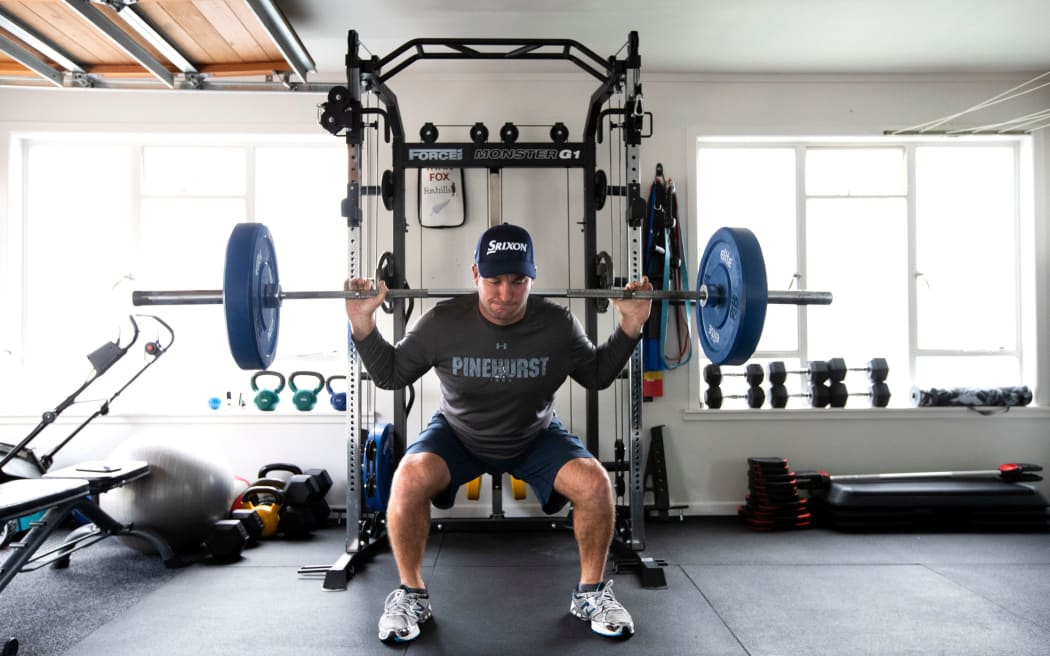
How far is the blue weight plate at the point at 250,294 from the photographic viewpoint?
2.10 meters

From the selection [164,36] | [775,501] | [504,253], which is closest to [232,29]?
[164,36]

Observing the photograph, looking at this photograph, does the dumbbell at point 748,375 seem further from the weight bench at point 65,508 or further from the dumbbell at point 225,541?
the weight bench at point 65,508

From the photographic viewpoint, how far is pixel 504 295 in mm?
2248

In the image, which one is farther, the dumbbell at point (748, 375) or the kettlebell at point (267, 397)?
the dumbbell at point (748, 375)

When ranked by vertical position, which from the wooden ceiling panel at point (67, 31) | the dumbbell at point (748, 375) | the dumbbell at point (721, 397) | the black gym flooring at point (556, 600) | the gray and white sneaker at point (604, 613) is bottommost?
the black gym flooring at point (556, 600)

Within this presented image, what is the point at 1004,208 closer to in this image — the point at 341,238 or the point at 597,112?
the point at 597,112

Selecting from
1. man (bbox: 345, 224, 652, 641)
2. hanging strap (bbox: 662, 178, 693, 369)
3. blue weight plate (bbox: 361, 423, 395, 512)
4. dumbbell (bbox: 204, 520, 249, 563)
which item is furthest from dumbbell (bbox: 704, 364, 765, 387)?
dumbbell (bbox: 204, 520, 249, 563)

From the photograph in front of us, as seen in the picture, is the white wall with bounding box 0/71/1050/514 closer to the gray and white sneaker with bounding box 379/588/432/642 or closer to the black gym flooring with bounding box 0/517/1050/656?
the black gym flooring with bounding box 0/517/1050/656

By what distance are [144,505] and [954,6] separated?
14.2 feet

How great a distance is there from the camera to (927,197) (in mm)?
4035

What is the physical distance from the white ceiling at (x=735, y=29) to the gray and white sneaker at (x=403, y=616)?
2.51 metres

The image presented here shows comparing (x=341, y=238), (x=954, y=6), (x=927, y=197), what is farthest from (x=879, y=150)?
(x=341, y=238)

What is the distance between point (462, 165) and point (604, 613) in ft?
6.64

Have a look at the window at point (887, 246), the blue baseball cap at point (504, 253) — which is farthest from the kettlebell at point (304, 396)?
the window at point (887, 246)
